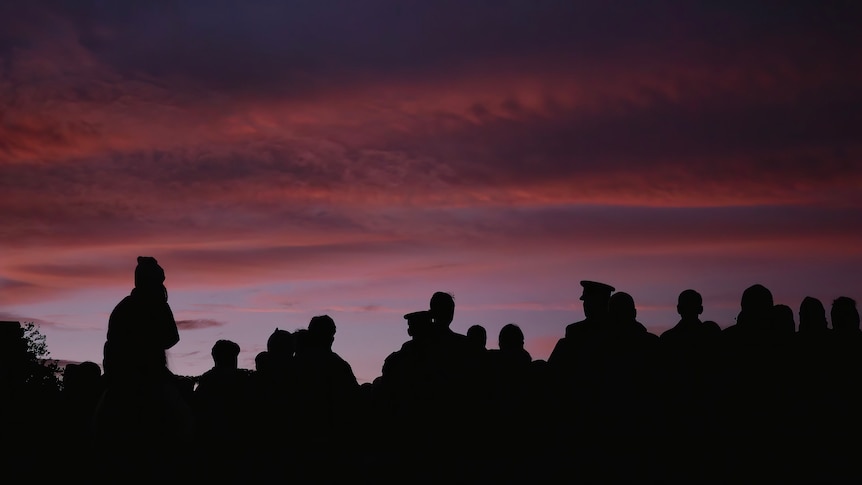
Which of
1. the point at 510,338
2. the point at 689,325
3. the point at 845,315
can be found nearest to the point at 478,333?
the point at 510,338

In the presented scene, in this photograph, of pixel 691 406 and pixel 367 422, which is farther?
pixel 367 422

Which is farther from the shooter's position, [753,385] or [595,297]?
[753,385]

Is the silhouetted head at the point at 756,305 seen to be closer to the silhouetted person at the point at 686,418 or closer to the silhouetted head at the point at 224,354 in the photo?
the silhouetted person at the point at 686,418

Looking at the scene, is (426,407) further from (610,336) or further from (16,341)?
(16,341)

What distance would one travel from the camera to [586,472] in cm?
738

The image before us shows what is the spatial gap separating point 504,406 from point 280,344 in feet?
8.42

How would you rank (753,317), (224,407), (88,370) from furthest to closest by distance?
(88,370), (224,407), (753,317)

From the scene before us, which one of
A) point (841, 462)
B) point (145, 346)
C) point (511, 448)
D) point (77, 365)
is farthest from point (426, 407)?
point (77, 365)

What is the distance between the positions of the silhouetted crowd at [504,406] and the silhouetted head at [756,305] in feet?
0.07

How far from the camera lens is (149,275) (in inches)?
310

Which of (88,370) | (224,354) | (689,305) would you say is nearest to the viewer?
(689,305)

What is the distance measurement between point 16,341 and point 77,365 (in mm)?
1013

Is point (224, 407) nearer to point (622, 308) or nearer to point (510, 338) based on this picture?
point (510, 338)

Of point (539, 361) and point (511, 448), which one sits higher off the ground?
point (539, 361)
